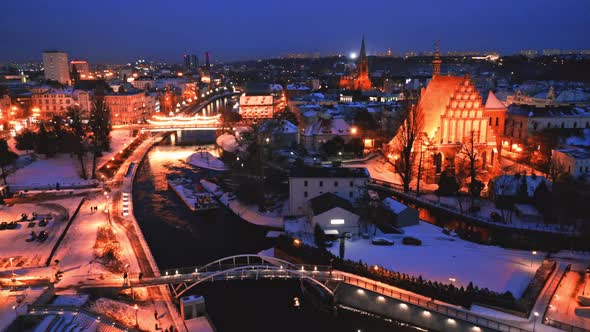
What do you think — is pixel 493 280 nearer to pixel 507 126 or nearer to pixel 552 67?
pixel 507 126

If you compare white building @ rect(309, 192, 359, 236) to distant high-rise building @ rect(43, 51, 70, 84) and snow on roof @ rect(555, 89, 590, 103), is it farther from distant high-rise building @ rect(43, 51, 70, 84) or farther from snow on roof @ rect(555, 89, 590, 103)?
distant high-rise building @ rect(43, 51, 70, 84)

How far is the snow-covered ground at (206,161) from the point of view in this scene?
161ft

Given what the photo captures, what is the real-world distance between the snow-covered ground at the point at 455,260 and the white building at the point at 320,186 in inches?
198

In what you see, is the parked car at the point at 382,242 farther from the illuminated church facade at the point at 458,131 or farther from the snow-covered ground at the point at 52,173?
the snow-covered ground at the point at 52,173

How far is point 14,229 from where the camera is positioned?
30.3 meters

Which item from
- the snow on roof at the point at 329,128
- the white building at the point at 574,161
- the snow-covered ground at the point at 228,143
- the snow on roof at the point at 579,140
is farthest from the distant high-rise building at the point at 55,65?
the white building at the point at 574,161

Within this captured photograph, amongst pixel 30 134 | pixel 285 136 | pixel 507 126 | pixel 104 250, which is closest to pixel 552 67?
pixel 507 126

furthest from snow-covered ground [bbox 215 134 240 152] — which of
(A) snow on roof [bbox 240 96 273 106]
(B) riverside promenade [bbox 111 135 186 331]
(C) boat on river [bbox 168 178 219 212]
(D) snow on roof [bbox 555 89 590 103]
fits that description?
(D) snow on roof [bbox 555 89 590 103]

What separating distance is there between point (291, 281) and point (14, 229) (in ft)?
59.1

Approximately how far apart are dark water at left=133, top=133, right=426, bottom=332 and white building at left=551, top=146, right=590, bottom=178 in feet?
73.5

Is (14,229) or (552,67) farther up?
(552,67)

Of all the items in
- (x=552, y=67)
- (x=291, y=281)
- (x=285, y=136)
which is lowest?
(x=291, y=281)

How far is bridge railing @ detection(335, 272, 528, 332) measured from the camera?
60.5 ft

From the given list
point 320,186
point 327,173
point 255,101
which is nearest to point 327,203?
point 320,186
